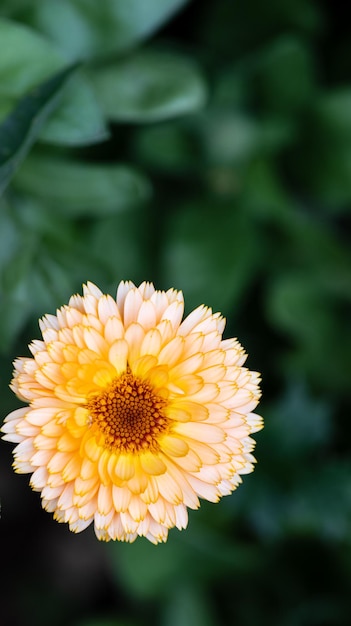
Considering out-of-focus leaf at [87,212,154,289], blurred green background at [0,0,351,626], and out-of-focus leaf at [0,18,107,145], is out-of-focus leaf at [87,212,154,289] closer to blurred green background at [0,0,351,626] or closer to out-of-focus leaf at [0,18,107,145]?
blurred green background at [0,0,351,626]

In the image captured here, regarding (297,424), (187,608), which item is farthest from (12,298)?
(187,608)

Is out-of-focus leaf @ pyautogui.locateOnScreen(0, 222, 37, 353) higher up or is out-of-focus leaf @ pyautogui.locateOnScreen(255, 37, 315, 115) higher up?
out-of-focus leaf @ pyautogui.locateOnScreen(255, 37, 315, 115)

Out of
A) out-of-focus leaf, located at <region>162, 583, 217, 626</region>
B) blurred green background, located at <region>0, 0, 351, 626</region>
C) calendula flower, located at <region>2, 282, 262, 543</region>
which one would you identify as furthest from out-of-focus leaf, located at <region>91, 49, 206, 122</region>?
out-of-focus leaf, located at <region>162, 583, 217, 626</region>

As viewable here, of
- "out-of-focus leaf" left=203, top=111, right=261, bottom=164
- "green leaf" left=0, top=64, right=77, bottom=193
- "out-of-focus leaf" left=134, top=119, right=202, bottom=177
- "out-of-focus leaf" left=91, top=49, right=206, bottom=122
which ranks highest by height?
"out-of-focus leaf" left=203, top=111, right=261, bottom=164

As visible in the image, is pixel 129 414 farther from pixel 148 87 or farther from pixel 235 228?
pixel 235 228

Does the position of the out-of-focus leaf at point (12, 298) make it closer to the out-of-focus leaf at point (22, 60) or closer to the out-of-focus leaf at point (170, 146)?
the out-of-focus leaf at point (22, 60)

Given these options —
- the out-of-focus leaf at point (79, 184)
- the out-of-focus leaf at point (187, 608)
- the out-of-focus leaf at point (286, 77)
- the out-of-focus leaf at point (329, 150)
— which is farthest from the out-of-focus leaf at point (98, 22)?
the out-of-focus leaf at point (187, 608)

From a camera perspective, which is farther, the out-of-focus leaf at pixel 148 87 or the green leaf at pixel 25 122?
the out-of-focus leaf at pixel 148 87
